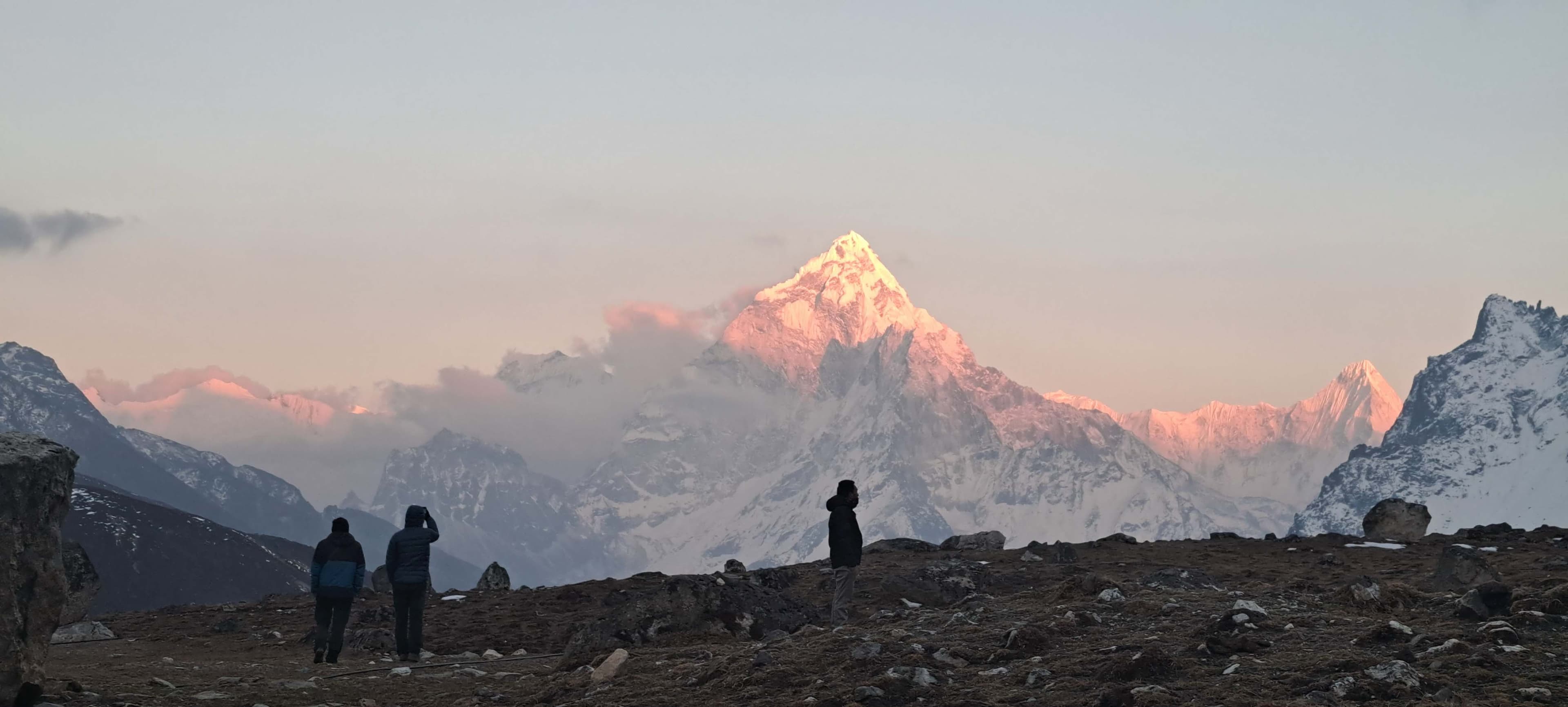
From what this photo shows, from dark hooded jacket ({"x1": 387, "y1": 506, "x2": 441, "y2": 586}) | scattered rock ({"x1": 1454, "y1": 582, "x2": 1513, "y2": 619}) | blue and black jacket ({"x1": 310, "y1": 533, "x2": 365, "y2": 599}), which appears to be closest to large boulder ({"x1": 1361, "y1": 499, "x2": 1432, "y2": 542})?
scattered rock ({"x1": 1454, "y1": 582, "x2": 1513, "y2": 619})

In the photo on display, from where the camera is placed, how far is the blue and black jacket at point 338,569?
2550 centimetres

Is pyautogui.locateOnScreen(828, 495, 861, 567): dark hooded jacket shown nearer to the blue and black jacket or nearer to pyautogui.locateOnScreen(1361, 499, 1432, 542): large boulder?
the blue and black jacket

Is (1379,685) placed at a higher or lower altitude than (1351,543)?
lower

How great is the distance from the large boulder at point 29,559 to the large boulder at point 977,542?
27536 millimetres

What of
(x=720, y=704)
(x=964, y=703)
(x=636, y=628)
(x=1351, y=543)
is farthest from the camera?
(x=1351, y=543)

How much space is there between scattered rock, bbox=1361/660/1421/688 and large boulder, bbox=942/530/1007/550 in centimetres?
2657

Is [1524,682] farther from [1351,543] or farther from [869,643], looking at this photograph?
[1351,543]

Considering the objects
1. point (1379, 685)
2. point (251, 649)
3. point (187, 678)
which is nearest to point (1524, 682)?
point (1379, 685)

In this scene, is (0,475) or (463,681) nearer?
(0,475)

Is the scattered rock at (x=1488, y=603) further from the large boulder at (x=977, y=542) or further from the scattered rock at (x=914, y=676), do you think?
the large boulder at (x=977, y=542)

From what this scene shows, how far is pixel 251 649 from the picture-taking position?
28906 millimetres

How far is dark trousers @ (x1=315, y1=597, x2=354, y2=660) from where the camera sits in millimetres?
25172

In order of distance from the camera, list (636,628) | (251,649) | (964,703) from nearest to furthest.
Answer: (964,703)
(636,628)
(251,649)

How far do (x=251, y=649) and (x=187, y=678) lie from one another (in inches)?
290
